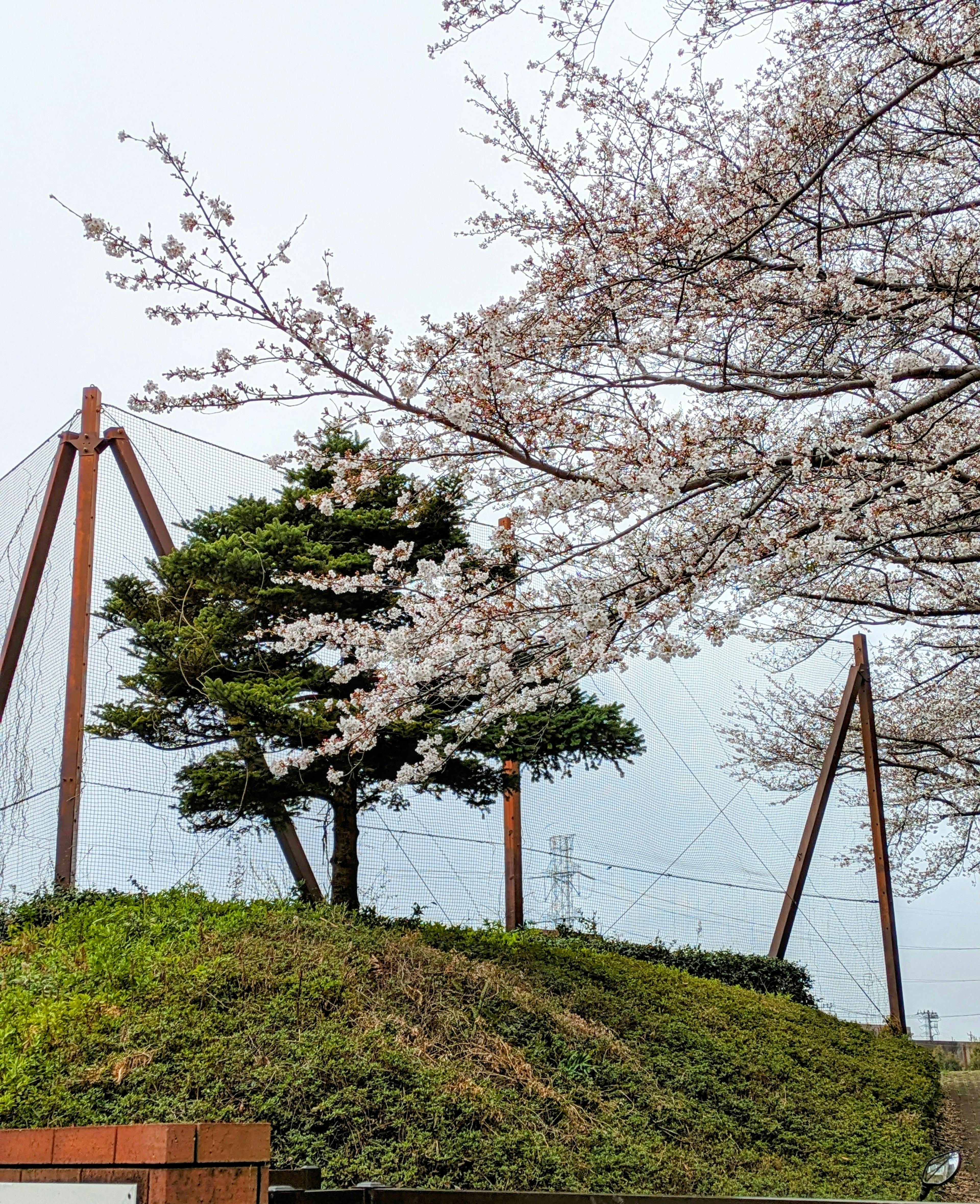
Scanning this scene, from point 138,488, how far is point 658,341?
3.30 m

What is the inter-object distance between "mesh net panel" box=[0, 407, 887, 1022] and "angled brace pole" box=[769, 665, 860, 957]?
0.78ft

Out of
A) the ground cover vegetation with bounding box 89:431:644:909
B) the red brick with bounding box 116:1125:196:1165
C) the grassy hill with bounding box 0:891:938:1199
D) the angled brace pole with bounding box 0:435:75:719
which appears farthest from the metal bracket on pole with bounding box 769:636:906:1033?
the red brick with bounding box 116:1125:196:1165

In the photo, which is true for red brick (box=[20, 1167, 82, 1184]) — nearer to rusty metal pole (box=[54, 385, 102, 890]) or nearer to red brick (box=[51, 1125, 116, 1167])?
red brick (box=[51, 1125, 116, 1167])

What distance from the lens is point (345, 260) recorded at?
3.69 m

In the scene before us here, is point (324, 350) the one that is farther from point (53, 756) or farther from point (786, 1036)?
point (786, 1036)

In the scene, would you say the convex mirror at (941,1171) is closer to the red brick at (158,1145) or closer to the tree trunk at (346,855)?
the red brick at (158,1145)

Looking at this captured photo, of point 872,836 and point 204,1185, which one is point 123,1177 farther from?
point 872,836

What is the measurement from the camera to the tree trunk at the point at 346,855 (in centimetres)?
578

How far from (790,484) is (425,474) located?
61.6 inches

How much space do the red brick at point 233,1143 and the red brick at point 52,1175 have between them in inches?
7.7

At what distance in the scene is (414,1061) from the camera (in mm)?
3629

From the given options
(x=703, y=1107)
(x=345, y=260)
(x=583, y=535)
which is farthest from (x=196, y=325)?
(x=703, y=1107)

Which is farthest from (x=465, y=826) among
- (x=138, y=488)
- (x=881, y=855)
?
(x=881, y=855)

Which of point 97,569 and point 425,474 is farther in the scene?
point 97,569
